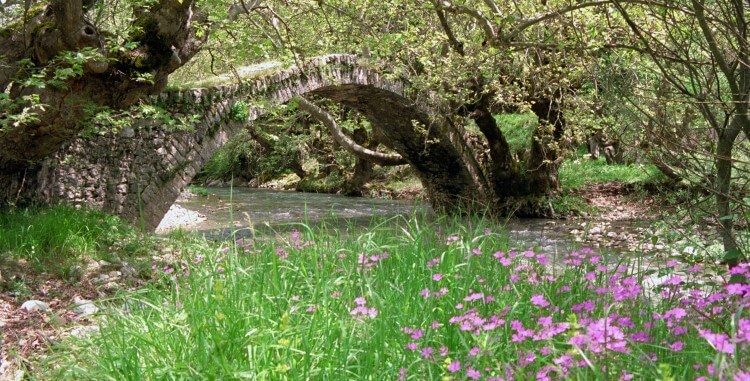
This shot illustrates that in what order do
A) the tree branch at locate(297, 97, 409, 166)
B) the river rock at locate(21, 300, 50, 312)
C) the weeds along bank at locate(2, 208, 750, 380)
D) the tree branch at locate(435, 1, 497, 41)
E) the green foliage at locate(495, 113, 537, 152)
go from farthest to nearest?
the green foliage at locate(495, 113, 537, 152), the tree branch at locate(297, 97, 409, 166), the tree branch at locate(435, 1, 497, 41), the river rock at locate(21, 300, 50, 312), the weeds along bank at locate(2, 208, 750, 380)

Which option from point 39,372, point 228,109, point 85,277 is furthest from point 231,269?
point 228,109

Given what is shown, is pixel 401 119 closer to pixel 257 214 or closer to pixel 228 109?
pixel 257 214

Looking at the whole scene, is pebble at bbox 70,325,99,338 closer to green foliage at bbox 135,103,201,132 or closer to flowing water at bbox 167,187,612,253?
green foliage at bbox 135,103,201,132

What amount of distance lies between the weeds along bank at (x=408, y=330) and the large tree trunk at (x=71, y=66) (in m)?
3.10

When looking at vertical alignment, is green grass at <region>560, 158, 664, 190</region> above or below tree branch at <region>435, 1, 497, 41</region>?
below

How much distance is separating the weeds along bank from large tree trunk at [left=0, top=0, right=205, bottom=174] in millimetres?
3103

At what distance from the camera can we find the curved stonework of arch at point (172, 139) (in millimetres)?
8008

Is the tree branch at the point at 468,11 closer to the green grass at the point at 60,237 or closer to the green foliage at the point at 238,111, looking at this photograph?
the green grass at the point at 60,237

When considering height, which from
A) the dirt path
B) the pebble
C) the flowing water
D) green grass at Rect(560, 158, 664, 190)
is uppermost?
green grass at Rect(560, 158, 664, 190)

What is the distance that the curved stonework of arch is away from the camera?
8.01m

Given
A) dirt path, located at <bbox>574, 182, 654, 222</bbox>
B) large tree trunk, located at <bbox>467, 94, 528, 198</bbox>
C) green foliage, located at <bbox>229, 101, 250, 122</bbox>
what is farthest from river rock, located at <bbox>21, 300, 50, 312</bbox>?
dirt path, located at <bbox>574, 182, 654, 222</bbox>

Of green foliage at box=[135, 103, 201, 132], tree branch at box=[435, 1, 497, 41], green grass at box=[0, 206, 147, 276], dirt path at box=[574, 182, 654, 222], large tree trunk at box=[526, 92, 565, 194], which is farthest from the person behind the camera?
dirt path at box=[574, 182, 654, 222]

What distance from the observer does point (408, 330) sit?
2.63 m

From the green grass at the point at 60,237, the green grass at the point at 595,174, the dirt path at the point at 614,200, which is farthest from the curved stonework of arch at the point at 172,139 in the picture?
the green grass at the point at 595,174
